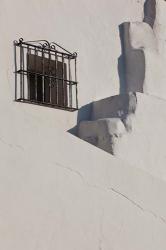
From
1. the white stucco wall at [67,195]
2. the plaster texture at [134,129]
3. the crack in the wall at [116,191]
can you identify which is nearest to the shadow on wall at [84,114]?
the plaster texture at [134,129]

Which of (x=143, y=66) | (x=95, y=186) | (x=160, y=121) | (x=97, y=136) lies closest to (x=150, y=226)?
(x=95, y=186)

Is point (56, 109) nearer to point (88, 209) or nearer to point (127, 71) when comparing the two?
point (127, 71)

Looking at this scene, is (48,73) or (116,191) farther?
(48,73)

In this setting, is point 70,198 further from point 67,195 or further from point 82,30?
point 82,30

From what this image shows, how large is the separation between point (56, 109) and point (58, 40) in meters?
0.83

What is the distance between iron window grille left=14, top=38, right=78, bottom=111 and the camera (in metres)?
7.23

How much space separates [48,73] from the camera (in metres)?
7.69

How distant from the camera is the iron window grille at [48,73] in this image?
23.7 feet

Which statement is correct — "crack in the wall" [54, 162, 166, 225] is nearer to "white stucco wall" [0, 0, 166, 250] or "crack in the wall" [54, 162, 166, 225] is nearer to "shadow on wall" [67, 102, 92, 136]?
"white stucco wall" [0, 0, 166, 250]

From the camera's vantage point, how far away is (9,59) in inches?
277

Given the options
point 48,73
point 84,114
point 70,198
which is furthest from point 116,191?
point 48,73

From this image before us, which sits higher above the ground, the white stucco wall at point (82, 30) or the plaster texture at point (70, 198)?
the white stucco wall at point (82, 30)

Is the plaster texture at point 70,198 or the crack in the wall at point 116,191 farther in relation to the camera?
the crack in the wall at point 116,191

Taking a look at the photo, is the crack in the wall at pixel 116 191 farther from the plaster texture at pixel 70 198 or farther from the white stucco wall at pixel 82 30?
the white stucco wall at pixel 82 30
